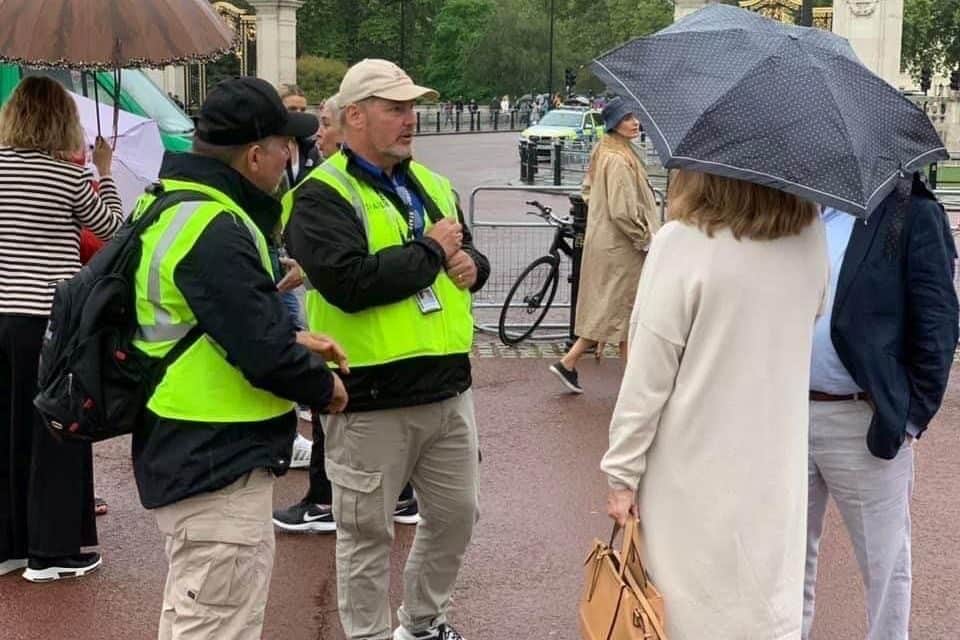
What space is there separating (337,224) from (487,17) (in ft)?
272

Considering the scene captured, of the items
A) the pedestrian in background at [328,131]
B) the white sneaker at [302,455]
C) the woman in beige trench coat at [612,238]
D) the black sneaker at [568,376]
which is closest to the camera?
the pedestrian in background at [328,131]

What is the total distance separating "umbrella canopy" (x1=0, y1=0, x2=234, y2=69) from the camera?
4.67 metres

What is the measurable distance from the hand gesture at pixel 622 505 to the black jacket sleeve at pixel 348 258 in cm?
103

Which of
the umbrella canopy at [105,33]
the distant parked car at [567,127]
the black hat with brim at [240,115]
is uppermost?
the umbrella canopy at [105,33]

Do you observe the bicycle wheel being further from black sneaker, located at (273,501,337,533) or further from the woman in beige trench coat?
black sneaker, located at (273,501,337,533)

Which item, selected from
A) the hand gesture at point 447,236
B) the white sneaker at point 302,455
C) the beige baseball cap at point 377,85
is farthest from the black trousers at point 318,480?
the beige baseball cap at point 377,85

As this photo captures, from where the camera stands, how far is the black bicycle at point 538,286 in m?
9.70

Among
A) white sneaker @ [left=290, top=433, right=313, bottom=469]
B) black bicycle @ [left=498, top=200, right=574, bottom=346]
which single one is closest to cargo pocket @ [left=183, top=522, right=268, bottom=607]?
white sneaker @ [left=290, top=433, right=313, bottom=469]

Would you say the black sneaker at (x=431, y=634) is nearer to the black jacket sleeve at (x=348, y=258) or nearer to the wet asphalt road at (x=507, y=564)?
the wet asphalt road at (x=507, y=564)

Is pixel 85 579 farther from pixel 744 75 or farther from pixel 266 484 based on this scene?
pixel 744 75

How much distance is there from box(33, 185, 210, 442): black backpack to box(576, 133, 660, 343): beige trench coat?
Result: 4.98 meters

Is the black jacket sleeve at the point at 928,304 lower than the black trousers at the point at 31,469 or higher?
higher

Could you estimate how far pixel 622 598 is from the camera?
3154 mm

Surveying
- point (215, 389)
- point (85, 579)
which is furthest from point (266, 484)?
point (85, 579)
